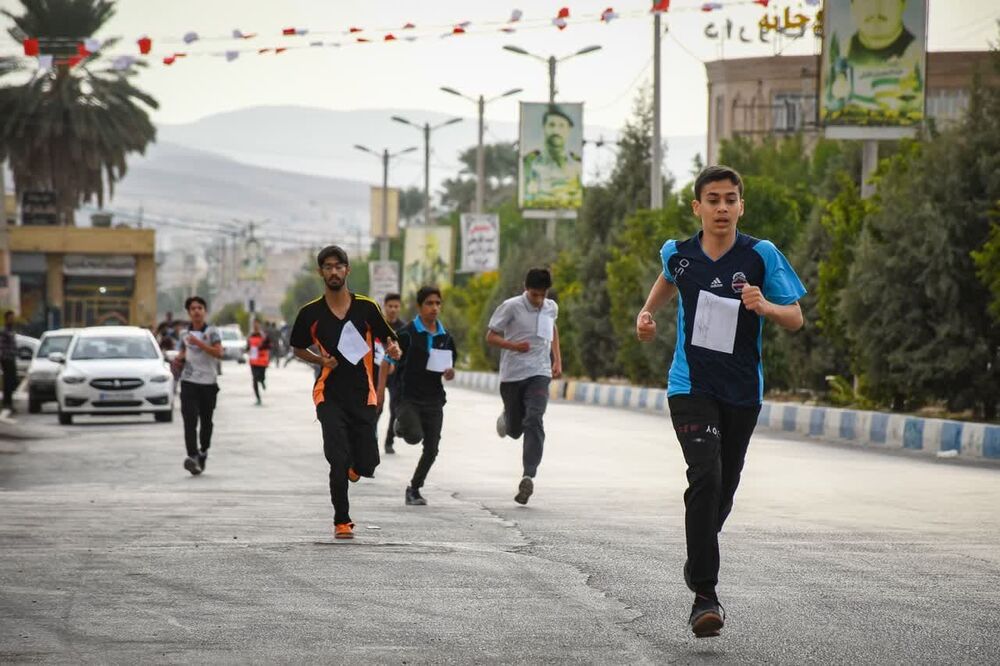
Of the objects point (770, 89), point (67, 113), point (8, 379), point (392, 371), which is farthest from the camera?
point (770, 89)

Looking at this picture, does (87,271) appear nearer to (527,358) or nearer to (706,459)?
(527,358)

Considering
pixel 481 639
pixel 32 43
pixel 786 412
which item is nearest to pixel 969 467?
pixel 786 412

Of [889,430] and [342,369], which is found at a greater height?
[342,369]

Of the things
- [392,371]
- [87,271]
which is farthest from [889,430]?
[87,271]

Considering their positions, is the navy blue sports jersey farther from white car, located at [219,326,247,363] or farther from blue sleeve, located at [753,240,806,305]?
white car, located at [219,326,247,363]

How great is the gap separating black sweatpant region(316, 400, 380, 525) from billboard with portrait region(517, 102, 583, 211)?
119 feet

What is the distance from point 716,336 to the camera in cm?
780

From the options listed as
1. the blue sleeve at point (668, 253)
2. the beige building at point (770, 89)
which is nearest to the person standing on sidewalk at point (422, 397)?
the blue sleeve at point (668, 253)

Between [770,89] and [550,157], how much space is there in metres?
34.3

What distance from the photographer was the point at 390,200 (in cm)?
9812

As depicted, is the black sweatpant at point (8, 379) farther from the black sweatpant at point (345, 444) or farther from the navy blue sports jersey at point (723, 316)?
the navy blue sports jersey at point (723, 316)

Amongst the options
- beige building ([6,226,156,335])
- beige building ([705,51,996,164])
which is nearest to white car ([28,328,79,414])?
beige building ([705,51,996,164])

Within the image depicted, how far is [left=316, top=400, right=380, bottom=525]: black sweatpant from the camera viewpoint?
38.3ft

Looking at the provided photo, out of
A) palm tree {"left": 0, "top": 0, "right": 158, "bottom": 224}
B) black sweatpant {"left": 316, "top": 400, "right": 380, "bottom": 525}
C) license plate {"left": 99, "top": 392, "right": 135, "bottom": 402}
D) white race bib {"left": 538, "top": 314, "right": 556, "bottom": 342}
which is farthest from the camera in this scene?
palm tree {"left": 0, "top": 0, "right": 158, "bottom": 224}
